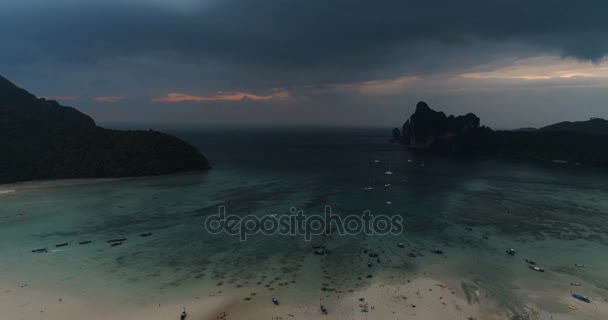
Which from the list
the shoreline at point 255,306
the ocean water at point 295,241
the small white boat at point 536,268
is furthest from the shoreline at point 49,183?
the small white boat at point 536,268

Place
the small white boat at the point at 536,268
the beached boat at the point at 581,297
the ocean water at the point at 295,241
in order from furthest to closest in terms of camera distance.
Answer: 1. the small white boat at the point at 536,268
2. the ocean water at the point at 295,241
3. the beached boat at the point at 581,297

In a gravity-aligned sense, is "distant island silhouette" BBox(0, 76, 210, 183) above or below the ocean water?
above

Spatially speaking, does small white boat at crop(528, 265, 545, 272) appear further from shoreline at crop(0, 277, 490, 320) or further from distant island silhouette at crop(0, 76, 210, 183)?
distant island silhouette at crop(0, 76, 210, 183)

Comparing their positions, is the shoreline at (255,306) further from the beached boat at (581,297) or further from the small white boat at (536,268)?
the small white boat at (536,268)

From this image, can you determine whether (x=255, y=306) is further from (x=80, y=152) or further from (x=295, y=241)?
(x=80, y=152)

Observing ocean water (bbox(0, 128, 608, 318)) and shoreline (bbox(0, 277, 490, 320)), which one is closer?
shoreline (bbox(0, 277, 490, 320))

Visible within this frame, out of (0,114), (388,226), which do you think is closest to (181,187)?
(388,226)

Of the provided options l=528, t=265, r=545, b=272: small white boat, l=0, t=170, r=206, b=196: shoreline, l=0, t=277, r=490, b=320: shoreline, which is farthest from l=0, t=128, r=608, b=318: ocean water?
l=0, t=170, r=206, b=196: shoreline
